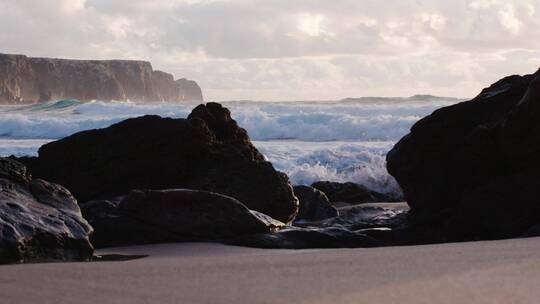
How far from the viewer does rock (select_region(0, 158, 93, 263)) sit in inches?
160

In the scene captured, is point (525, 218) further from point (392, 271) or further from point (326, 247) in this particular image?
point (392, 271)

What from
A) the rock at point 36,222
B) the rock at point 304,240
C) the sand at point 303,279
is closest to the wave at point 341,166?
the rock at point 304,240

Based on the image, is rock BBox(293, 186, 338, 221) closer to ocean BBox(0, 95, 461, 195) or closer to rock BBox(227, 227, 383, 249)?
rock BBox(227, 227, 383, 249)

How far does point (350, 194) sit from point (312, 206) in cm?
222

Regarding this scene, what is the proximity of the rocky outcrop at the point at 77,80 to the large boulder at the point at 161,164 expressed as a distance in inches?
3380

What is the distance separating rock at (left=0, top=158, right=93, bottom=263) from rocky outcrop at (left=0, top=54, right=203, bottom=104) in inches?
3491

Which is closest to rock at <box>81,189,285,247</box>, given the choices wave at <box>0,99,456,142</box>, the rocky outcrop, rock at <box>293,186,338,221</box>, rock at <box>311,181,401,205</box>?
rock at <box>293,186,338,221</box>

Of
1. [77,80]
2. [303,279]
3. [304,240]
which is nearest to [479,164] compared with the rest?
[304,240]

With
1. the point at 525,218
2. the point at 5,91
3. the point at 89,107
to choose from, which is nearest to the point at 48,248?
the point at 525,218

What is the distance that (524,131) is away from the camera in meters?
6.29

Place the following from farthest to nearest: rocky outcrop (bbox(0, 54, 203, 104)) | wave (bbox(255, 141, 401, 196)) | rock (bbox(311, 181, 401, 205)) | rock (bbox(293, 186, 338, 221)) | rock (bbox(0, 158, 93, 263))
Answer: rocky outcrop (bbox(0, 54, 203, 104))
wave (bbox(255, 141, 401, 196))
rock (bbox(311, 181, 401, 205))
rock (bbox(293, 186, 338, 221))
rock (bbox(0, 158, 93, 263))

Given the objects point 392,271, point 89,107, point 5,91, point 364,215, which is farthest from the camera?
point 5,91

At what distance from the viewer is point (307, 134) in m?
28.2

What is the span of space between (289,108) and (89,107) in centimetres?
1166
